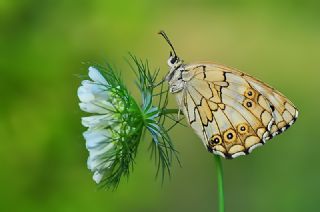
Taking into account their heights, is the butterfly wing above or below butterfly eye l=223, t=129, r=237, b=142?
above

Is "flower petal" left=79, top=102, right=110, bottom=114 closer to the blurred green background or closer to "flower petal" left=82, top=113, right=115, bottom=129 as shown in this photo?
"flower petal" left=82, top=113, right=115, bottom=129

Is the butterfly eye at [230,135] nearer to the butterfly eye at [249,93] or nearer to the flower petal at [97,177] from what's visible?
the butterfly eye at [249,93]

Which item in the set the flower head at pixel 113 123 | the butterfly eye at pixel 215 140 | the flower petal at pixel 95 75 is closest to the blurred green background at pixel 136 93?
the flower head at pixel 113 123

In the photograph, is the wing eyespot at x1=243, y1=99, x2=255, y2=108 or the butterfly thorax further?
the butterfly thorax

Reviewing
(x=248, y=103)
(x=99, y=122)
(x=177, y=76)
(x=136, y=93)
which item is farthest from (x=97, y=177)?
(x=136, y=93)

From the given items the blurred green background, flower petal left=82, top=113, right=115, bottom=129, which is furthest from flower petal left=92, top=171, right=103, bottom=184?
the blurred green background

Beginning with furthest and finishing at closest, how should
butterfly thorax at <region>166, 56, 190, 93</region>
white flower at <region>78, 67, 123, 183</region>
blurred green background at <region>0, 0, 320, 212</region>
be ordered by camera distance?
blurred green background at <region>0, 0, 320, 212</region>, butterfly thorax at <region>166, 56, 190, 93</region>, white flower at <region>78, 67, 123, 183</region>

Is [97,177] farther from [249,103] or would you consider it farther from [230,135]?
[249,103]

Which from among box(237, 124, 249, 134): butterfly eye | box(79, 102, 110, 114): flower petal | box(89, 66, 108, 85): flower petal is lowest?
box(237, 124, 249, 134): butterfly eye
